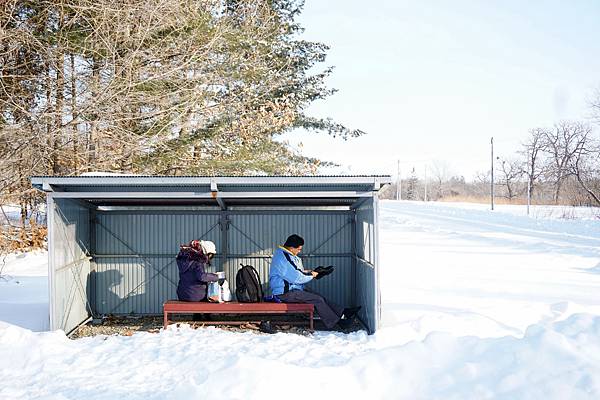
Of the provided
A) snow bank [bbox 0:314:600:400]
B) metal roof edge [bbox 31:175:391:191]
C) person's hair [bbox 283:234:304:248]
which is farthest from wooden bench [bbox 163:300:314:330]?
metal roof edge [bbox 31:175:391:191]

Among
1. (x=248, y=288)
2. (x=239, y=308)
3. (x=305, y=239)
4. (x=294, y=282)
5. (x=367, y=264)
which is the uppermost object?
(x=305, y=239)

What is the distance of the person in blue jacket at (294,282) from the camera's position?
362 inches

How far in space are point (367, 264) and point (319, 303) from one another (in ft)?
3.49

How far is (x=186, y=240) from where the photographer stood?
11055mm

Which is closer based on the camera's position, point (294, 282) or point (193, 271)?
point (294, 282)

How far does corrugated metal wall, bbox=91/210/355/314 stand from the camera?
35.7ft

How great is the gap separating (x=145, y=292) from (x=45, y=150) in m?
5.43

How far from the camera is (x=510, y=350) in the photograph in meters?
5.69

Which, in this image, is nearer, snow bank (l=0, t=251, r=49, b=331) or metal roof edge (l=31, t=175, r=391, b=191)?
metal roof edge (l=31, t=175, r=391, b=191)

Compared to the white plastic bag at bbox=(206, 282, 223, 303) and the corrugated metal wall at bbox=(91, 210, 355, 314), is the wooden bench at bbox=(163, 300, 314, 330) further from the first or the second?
the corrugated metal wall at bbox=(91, 210, 355, 314)

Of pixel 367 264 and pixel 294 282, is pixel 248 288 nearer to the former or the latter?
pixel 294 282

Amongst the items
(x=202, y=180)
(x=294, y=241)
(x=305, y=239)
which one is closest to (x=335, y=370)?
(x=294, y=241)

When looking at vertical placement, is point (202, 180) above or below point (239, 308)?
above

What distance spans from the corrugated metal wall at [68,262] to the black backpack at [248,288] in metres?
2.81
